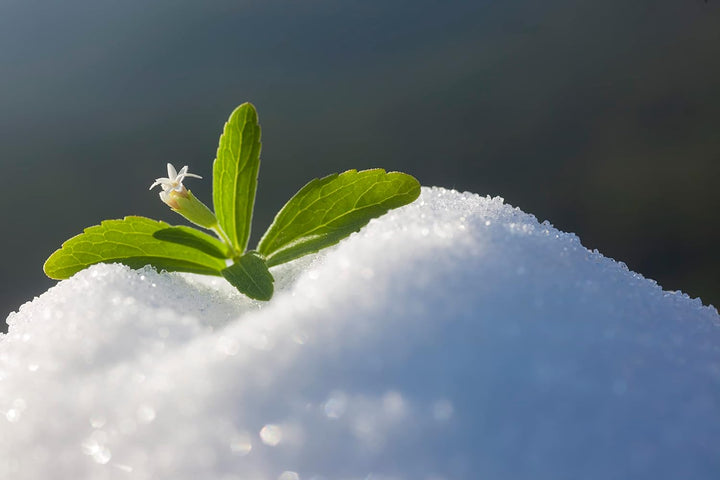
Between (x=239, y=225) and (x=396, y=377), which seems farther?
(x=239, y=225)

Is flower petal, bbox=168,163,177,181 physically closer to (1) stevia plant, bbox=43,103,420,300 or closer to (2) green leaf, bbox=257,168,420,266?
(1) stevia plant, bbox=43,103,420,300

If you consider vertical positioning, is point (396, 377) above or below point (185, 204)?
below

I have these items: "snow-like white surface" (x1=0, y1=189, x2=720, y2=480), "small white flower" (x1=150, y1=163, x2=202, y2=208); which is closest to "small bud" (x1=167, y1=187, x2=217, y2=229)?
"small white flower" (x1=150, y1=163, x2=202, y2=208)

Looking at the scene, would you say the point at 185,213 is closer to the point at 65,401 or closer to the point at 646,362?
the point at 65,401

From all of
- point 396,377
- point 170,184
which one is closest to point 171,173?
point 170,184

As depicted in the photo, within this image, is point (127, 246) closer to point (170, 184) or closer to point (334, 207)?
point (170, 184)

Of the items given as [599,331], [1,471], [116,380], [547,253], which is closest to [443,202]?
[547,253]

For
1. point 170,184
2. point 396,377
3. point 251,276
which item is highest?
point 170,184
